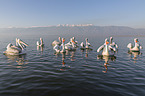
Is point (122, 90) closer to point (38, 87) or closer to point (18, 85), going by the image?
point (38, 87)

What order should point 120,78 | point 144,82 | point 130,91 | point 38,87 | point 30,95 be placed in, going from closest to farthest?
1. point 30,95
2. point 130,91
3. point 38,87
4. point 144,82
5. point 120,78

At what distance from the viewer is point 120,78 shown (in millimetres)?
7449

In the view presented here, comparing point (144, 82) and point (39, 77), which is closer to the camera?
point (144, 82)

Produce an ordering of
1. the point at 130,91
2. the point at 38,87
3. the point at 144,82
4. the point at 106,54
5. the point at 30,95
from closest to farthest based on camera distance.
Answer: the point at 30,95
the point at 130,91
the point at 38,87
the point at 144,82
the point at 106,54

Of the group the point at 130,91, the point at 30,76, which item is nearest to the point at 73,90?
the point at 130,91

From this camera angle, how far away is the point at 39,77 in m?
7.64

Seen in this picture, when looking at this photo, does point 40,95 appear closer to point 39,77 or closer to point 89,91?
point 39,77

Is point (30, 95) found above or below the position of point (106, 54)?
below

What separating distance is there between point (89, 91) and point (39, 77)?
167 inches

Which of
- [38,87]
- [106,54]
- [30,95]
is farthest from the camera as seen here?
[106,54]

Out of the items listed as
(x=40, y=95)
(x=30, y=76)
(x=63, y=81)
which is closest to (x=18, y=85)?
(x=30, y=76)

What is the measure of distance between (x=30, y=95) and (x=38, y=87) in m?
0.83

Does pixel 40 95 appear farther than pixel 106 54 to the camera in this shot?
No

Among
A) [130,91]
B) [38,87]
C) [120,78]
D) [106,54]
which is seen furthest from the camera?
[106,54]
